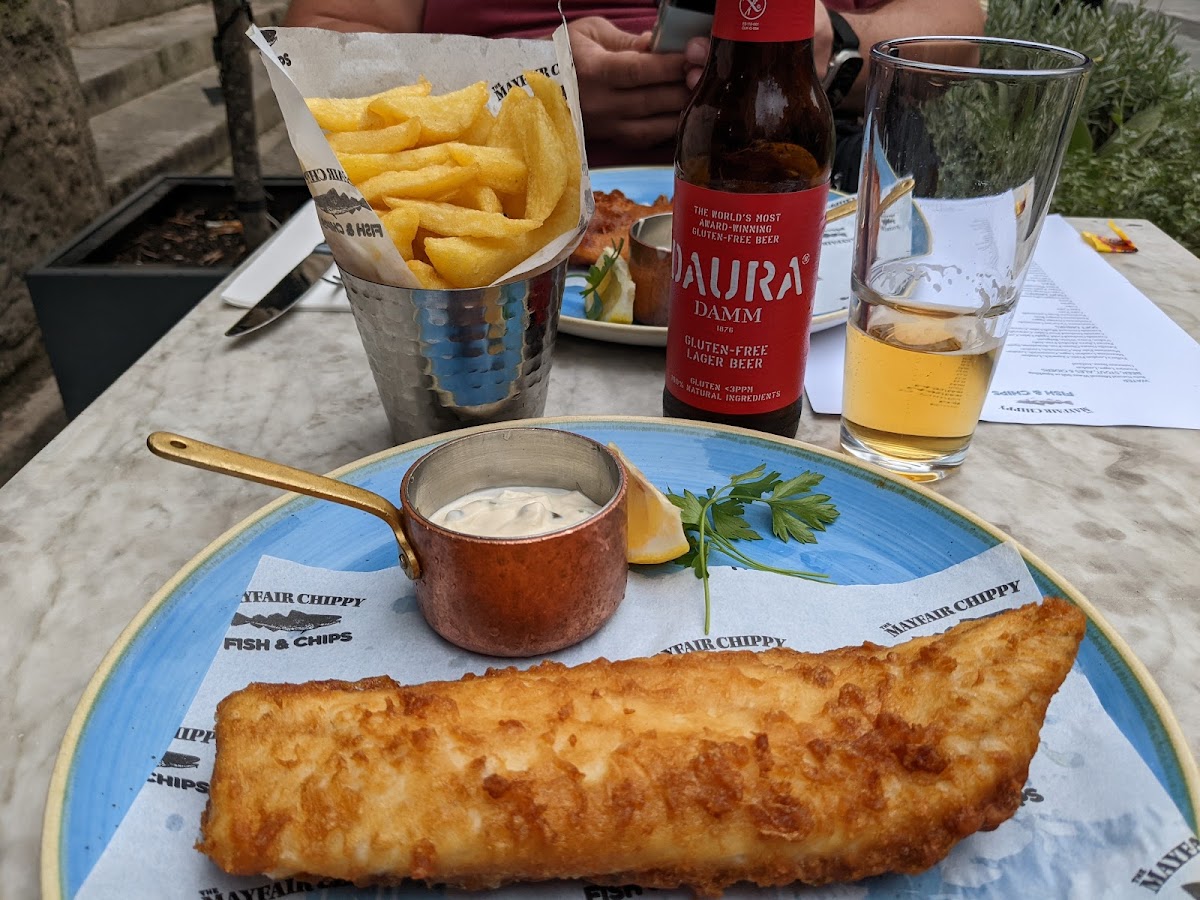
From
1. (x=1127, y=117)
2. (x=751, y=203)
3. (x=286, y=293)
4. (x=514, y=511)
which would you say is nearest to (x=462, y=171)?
(x=751, y=203)

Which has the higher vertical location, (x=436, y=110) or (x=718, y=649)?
(x=436, y=110)

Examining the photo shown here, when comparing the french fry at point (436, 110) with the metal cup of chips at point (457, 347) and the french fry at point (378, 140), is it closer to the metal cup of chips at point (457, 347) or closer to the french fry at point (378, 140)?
the french fry at point (378, 140)

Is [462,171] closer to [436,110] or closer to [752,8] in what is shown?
[436,110]

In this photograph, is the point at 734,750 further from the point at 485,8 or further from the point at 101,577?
the point at 485,8

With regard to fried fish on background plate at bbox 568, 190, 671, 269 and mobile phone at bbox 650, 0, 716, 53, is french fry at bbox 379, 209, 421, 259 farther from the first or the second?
mobile phone at bbox 650, 0, 716, 53

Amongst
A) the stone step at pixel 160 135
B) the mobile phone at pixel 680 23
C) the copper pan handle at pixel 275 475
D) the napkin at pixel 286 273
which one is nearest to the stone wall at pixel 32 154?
the stone step at pixel 160 135
